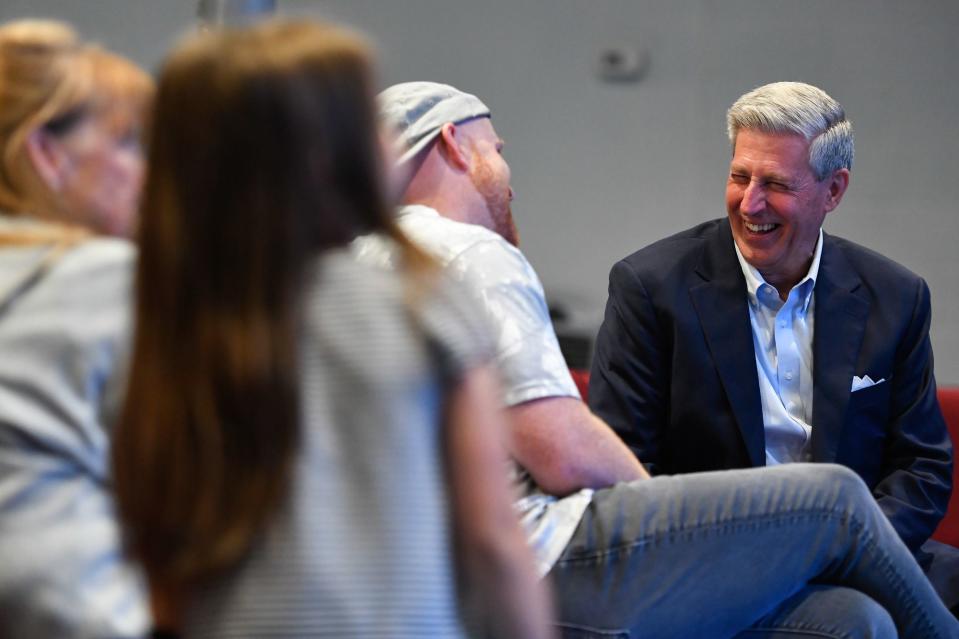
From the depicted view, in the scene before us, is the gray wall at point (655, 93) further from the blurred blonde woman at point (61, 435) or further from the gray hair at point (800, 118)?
the blurred blonde woman at point (61, 435)

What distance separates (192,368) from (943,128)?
12.5ft

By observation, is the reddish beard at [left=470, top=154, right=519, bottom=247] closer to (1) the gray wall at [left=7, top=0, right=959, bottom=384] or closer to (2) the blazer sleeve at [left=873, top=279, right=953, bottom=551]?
(2) the blazer sleeve at [left=873, top=279, right=953, bottom=551]

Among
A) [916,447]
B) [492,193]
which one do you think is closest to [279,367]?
[492,193]

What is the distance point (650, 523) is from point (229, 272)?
0.97 m

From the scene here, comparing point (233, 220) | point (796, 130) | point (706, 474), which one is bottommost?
point (706, 474)

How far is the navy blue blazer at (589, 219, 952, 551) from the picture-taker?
2453mm

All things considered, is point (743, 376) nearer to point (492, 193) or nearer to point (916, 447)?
point (916, 447)

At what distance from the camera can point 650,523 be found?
5.93ft

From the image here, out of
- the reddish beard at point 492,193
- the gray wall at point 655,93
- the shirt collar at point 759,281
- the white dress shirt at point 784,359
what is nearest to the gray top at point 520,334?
the reddish beard at point 492,193

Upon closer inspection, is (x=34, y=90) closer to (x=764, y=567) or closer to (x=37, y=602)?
(x=37, y=602)

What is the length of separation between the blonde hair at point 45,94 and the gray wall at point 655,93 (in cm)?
304

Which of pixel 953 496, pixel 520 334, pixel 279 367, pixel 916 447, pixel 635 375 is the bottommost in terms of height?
pixel 953 496

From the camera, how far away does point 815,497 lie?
1.85m

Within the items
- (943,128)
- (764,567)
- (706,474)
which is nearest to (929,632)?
(764,567)
